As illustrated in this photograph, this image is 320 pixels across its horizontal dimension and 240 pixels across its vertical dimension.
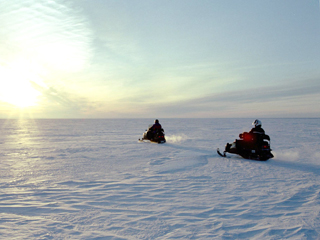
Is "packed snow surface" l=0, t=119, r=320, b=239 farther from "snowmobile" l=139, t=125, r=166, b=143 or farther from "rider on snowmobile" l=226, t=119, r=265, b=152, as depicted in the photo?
"snowmobile" l=139, t=125, r=166, b=143

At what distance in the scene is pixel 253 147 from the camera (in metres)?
9.55

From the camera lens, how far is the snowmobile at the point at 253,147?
938cm

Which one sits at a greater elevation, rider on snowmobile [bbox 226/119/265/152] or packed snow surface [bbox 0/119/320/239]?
rider on snowmobile [bbox 226/119/265/152]

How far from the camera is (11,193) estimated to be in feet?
17.5

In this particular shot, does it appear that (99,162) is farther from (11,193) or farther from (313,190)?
(313,190)

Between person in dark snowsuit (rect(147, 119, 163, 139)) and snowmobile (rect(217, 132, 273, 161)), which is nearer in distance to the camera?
snowmobile (rect(217, 132, 273, 161))

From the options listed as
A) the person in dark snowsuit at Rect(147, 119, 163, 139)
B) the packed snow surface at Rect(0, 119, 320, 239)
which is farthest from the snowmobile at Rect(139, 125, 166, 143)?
the packed snow surface at Rect(0, 119, 320, 239)

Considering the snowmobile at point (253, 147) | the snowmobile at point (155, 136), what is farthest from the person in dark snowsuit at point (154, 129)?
the snowmobile at point (253, 147)

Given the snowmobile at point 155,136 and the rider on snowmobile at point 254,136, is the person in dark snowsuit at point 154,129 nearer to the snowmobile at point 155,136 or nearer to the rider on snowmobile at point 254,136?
the snowmobile at point 155,136

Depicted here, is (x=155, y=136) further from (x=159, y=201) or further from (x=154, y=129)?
(x=159, y=201)

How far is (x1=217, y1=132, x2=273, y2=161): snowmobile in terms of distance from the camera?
30.8 ft

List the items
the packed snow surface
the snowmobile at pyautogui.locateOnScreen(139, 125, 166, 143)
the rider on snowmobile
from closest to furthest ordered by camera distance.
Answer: the packed snow surface → the rider on snowmobile → the snowmobile at pyautogui.locateOnScreen(139, 125, 166, 143)

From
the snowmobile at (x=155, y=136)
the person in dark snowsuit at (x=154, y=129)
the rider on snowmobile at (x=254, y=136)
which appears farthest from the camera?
the person in dark snowsuit at (x=154, y=129)

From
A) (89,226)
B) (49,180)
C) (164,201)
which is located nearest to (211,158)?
(164,201)
